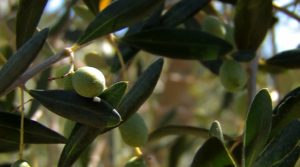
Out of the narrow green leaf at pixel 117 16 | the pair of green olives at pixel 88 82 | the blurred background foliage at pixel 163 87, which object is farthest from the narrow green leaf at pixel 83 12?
the pair of green olives at pixel 88 82

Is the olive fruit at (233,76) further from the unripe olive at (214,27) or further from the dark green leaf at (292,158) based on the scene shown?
the dark green leaf at (292,158)

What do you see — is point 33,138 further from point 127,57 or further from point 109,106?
point 127,57

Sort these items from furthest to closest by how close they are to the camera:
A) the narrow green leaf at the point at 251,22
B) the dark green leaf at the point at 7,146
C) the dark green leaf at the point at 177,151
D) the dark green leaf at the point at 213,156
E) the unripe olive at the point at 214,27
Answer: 1. the dark green leaf at the point at 177,151
2. the unripe olive at the point at 214,27
3. the narrow green leaf at the point at 251,22
4. the dark green leaf at the point at 7,146
5. the dark green leaf at the point at 213,156

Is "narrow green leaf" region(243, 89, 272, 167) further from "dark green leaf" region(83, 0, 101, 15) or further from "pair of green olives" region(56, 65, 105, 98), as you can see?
"dark green leaf" region(83, 0, 101, 15)

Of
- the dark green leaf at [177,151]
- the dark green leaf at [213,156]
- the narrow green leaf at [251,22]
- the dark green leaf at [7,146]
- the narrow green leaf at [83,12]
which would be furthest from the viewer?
the dark green leaf at [177,151]

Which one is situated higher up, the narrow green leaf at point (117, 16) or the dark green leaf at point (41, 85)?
the narrow green leaf at point (117, 16)

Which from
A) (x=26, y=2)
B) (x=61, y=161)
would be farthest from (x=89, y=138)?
(x=26, y=2)

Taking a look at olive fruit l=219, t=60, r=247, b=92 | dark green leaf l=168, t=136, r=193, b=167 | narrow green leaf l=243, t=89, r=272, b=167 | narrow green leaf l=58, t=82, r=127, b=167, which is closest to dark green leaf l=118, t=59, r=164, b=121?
narrow green leaf l=58, t=82, r=127, b=167
